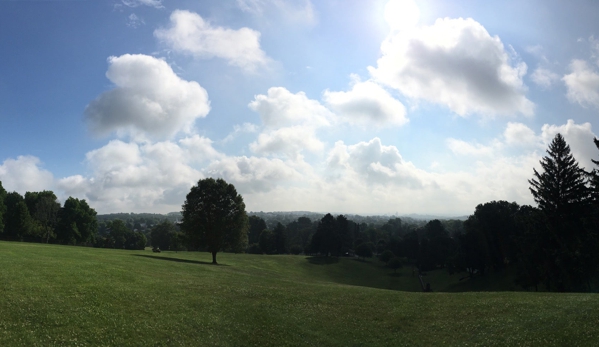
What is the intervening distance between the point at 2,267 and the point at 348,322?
31919 mm

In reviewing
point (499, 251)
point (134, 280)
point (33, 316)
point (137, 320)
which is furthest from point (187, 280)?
point (499, 251)

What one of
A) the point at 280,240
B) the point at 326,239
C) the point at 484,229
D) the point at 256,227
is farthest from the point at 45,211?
the point at 484,229

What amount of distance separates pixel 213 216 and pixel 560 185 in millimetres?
60265

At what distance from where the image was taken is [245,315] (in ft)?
93.8

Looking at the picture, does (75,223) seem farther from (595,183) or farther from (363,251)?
(595,183)

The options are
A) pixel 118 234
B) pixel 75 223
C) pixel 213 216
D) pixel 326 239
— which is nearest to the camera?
pixel 213 216

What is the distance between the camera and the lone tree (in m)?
68.8

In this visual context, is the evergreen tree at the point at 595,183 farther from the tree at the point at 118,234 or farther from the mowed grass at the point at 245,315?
the tree at the point at 118,234

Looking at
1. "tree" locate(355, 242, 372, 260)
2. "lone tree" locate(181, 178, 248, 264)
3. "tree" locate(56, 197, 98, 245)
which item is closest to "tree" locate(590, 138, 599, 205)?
"lone tree" locate(181, 178, 248, 264)

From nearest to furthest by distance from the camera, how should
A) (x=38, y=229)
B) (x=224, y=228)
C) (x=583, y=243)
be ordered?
(x=583, y=243) < (x=224, y=228) < (x=38, y=229)

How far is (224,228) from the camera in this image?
6931 cm

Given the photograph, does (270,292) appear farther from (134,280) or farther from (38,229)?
(38,229)

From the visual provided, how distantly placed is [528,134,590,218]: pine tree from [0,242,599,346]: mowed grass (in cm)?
2454

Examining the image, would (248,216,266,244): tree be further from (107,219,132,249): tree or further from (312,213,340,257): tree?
(312,213,340,257): tree
